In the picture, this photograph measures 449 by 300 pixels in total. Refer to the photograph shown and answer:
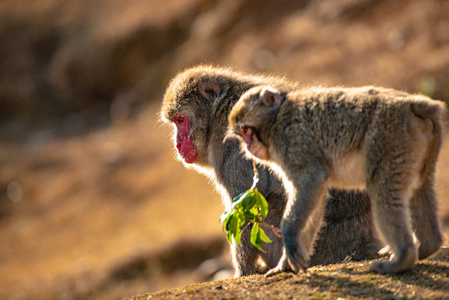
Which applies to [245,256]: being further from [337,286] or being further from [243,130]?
[337,286]

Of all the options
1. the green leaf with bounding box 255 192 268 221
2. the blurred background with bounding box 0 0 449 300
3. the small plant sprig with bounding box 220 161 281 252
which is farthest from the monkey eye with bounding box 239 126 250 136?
the blurred background with bounding box 0 0 449 300

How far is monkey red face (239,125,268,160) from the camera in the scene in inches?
213

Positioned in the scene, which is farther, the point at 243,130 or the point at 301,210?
the point at 243,130

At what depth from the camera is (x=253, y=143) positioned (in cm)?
542

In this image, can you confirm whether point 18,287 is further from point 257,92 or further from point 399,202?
point 399,202

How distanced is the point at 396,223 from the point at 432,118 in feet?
2.88

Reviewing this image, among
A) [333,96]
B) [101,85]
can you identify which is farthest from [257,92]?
[101,85]

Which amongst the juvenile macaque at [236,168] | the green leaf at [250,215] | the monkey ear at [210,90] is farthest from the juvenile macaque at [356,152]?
the monkey ear at [210,90]

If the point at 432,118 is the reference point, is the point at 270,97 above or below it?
above

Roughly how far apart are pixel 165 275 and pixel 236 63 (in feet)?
27.9

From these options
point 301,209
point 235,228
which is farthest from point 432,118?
point 235,228

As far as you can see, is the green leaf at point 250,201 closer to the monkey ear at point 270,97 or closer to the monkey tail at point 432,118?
the monkey ear at point 270,97

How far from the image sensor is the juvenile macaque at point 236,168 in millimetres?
6238

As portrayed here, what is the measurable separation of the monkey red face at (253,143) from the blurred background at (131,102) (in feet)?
18.0
